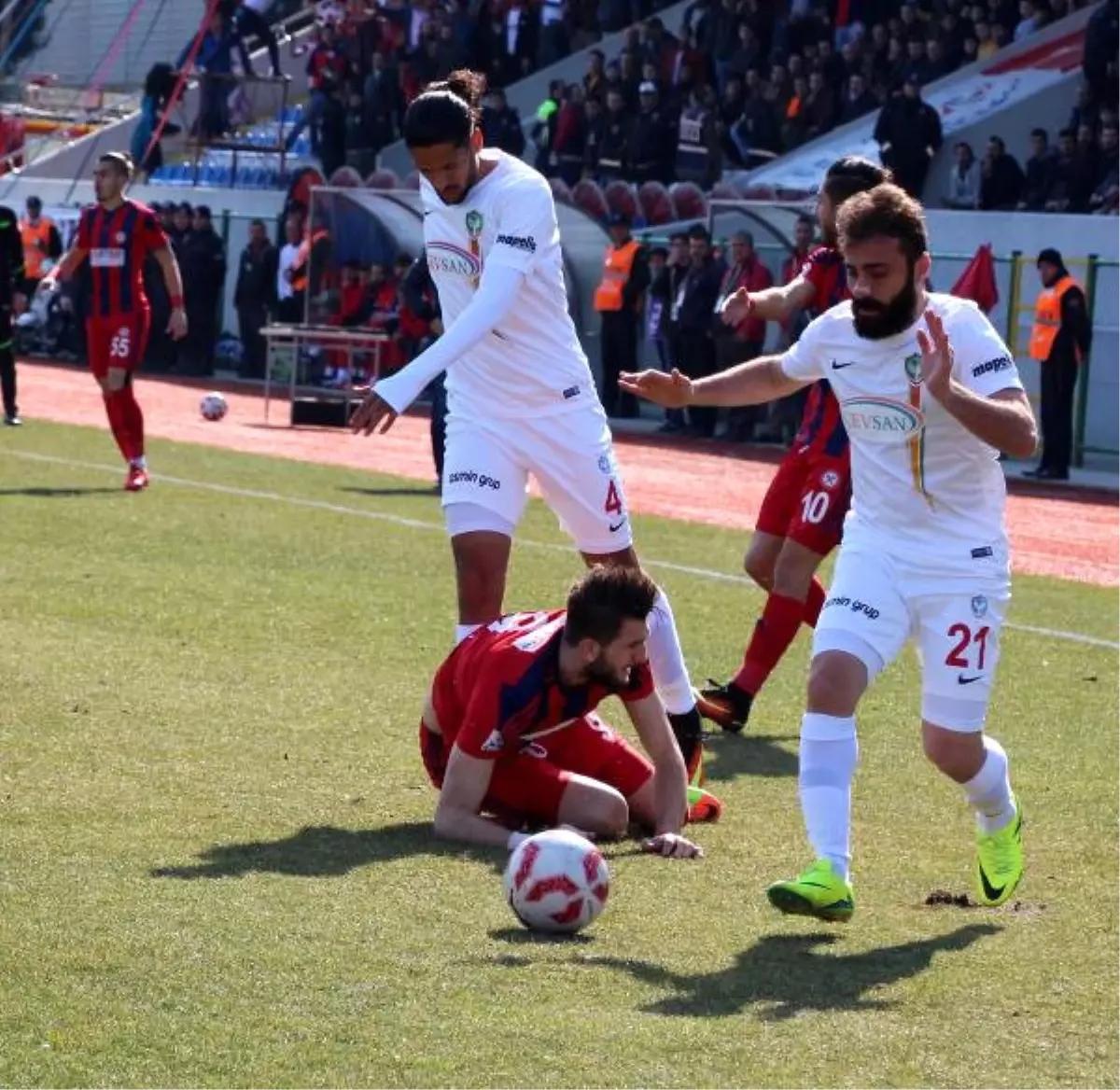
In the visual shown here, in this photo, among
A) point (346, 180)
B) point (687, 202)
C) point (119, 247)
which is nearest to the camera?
point (119, 247)

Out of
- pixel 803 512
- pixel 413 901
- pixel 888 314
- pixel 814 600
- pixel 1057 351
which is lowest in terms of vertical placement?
pixel 413 901

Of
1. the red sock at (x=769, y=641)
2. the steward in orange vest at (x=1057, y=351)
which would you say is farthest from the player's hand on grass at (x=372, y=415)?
the steward in orange vest at (x=1057, y=351)

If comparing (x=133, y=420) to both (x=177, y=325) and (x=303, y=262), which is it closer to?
(x=177, y=325)

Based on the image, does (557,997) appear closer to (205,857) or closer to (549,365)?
(205,857)

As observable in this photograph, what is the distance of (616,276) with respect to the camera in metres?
25.9

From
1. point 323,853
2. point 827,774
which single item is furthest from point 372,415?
point 827,774

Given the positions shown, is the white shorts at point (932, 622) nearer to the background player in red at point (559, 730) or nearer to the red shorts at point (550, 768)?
the background player in red at point (559, 730)

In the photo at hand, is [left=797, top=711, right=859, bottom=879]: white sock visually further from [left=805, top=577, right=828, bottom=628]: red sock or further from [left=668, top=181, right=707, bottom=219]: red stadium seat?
[left=668, top=181, right=707, bottom=219]: red stadium seat

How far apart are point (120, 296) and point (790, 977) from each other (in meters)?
12.4

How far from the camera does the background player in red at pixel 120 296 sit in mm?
16703

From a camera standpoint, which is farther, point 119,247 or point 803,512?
point 119,247

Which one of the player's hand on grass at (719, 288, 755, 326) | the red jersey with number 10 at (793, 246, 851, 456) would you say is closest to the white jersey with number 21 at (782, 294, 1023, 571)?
the player's hand on grass at (719, 288, 755, 326)

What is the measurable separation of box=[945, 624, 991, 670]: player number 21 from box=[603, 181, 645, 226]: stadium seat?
845 inches

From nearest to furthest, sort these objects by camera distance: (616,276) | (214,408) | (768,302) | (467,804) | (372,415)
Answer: (467,804) → (372,415) → (768,302) → (214,408) → (616,276)
